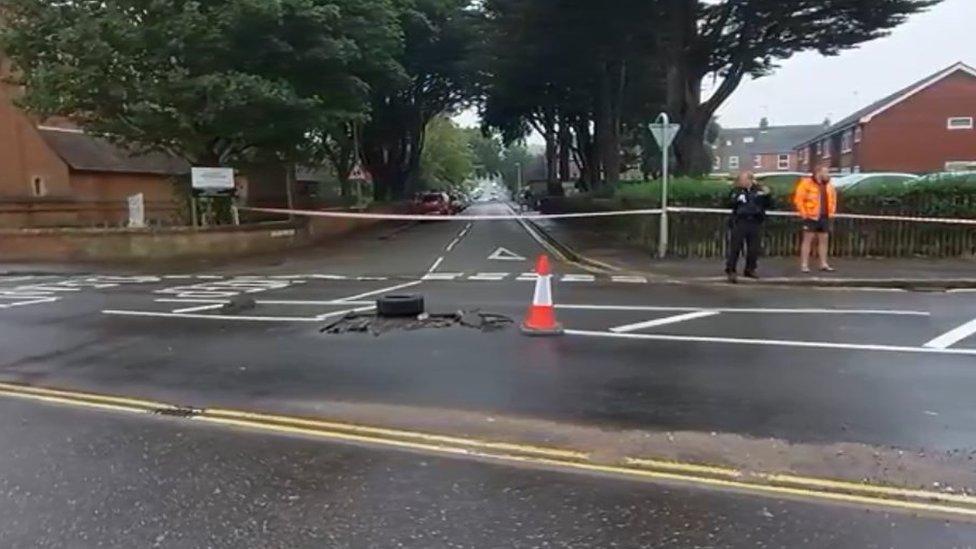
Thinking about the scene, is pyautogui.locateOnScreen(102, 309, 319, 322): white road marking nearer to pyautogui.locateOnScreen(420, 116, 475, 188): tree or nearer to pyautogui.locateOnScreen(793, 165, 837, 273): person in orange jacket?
pyautogui.locateOnScreen(793, 165, 837, 273): person in orange jacket

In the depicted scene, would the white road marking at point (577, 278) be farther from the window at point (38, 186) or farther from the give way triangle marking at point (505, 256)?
the window at point (38, 186)

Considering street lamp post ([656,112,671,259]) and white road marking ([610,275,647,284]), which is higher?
street lamp post ([656,112,671,259])

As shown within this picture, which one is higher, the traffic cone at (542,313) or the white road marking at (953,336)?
the traffic cone at (542,313)

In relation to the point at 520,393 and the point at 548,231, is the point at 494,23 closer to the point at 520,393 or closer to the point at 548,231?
the point at 548,231

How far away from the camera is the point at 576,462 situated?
16.1 ft

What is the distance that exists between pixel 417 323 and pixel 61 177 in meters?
28.5

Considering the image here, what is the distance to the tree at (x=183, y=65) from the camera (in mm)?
18969

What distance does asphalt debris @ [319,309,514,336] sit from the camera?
30.9ft

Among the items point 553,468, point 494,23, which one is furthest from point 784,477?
point 494,23

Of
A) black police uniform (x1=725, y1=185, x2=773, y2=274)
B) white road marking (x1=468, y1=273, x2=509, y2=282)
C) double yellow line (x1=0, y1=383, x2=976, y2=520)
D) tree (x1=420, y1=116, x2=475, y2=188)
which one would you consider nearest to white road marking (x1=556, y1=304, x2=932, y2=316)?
black police uniform (x1=725, y1=185, x2=773, y2=274)

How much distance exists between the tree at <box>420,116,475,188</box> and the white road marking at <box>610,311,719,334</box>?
5357 cm

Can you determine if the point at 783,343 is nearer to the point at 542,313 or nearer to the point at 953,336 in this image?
→ the point at 953,336

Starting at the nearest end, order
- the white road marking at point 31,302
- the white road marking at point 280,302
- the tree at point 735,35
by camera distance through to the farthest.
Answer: the white road marking at point 280,302 → the white road marking at point 31,302 → the tree at point 735,35

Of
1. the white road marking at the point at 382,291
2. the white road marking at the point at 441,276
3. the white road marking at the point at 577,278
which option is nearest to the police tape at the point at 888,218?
the white road marking at the point at 577,278
